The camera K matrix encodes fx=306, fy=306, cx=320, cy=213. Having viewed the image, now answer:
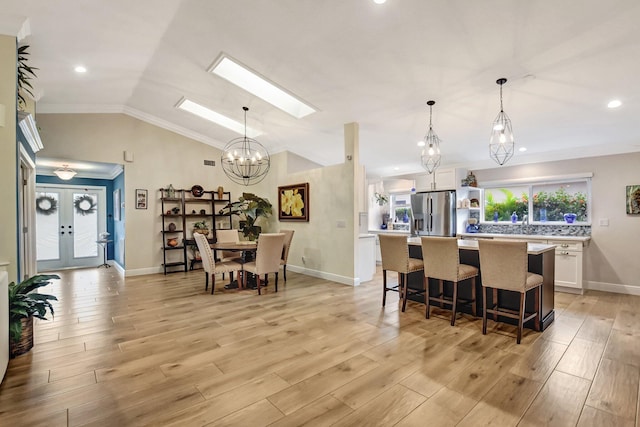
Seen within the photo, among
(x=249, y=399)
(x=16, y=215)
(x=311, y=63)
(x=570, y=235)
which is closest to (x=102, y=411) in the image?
(x=249, y=399)

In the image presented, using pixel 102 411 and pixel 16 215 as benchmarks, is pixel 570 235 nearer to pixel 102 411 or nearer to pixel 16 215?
pixel 102 411

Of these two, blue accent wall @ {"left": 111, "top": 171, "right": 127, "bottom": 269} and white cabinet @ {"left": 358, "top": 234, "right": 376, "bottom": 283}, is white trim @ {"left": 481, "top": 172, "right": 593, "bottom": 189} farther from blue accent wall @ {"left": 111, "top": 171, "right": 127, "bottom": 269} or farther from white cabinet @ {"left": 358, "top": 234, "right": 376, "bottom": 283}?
blue accent wall @ {"left": 111, "top": 171, "right": 127, "bottom": 269}

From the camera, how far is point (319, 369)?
7.93 feet

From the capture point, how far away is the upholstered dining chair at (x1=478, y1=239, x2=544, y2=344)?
290 centimetres

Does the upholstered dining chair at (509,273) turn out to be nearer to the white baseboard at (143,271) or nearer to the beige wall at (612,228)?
the beige wall at (612,228)

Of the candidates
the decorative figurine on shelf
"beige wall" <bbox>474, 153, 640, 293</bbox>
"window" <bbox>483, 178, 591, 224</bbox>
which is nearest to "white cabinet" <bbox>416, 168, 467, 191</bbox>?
"window" <bbox>483, 178, 591, 224</bbox>

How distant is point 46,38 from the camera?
3.43 meters

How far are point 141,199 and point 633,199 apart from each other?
28.3 feet

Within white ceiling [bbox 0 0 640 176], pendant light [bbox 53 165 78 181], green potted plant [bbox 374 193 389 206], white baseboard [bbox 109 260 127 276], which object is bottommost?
white baseboard [bbox 109 260 127 276]

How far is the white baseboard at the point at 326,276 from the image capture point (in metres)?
5.27

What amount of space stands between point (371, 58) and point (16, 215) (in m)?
3.89

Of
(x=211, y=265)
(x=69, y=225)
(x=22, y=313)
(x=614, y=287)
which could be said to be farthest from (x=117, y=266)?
(x=614, y=287)

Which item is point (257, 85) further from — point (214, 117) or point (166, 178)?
point (166, 178)

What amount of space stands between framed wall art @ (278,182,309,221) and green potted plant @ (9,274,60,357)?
4180 mm
